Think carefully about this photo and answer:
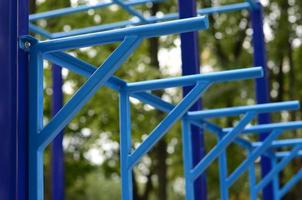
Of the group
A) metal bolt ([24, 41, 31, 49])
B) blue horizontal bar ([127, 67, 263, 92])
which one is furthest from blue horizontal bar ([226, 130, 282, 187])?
metal bolt ([24, 41, 31, 49])

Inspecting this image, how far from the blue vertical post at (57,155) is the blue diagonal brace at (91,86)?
3.42 m

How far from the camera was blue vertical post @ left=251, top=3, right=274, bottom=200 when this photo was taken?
233 inches

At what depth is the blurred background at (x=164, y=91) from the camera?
11.8 m

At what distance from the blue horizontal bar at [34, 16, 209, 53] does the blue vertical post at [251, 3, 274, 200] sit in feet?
12.6

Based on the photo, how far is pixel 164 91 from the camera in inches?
527

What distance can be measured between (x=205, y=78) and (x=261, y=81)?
135 inches

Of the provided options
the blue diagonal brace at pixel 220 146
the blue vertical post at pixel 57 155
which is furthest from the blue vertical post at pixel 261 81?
the blue diagonal brace at pixel 220 146

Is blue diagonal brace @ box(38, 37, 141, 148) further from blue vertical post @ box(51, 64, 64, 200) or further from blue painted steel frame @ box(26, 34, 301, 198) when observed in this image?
blue vertical post @ box(51, 64, 64, 200)

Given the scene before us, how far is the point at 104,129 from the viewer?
11.9m

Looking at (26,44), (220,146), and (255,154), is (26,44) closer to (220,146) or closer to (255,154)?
(220,146)

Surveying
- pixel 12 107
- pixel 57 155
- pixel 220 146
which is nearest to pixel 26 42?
pixel 12 107

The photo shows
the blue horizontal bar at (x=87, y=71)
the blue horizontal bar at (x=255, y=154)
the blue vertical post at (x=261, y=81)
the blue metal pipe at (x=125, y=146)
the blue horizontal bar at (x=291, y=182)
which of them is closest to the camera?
the blue horizontal bar at (x=87, y=71)

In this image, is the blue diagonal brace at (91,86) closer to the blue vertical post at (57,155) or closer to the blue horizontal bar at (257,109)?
the blue horizontal bar at (257,109)

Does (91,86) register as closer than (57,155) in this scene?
Yes
